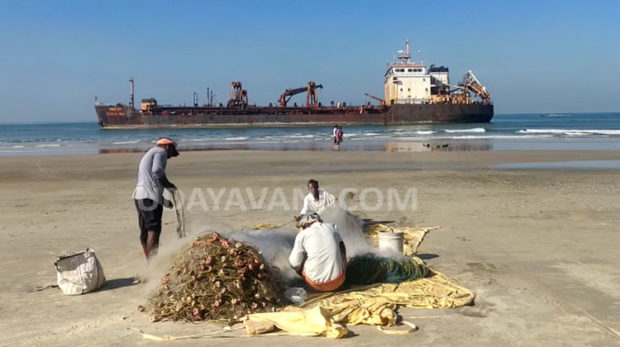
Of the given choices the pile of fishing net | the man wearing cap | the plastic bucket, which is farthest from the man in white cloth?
the pile of fishing net

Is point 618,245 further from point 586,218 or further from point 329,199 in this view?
point 329,199

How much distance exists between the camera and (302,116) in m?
61.3

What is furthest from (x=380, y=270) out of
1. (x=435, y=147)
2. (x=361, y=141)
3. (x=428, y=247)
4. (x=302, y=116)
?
(x=302, y=116)

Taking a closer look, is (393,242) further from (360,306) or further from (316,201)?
(360,306)

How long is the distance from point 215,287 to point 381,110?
58308 mm

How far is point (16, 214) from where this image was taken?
373 inches

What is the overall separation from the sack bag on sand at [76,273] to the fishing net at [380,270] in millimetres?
2291

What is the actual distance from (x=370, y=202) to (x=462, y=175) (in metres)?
5.18

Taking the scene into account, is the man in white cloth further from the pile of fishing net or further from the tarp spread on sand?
the pile of fishing net

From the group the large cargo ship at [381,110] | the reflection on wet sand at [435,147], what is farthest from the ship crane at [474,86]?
the reflection on wet sand at [435,147]

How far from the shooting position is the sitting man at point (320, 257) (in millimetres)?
4395

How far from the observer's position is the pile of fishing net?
405 centimetres

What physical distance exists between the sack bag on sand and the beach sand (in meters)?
0.09

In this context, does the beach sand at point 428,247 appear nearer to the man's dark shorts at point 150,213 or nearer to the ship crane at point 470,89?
the man's dark shorts at point 150,213
